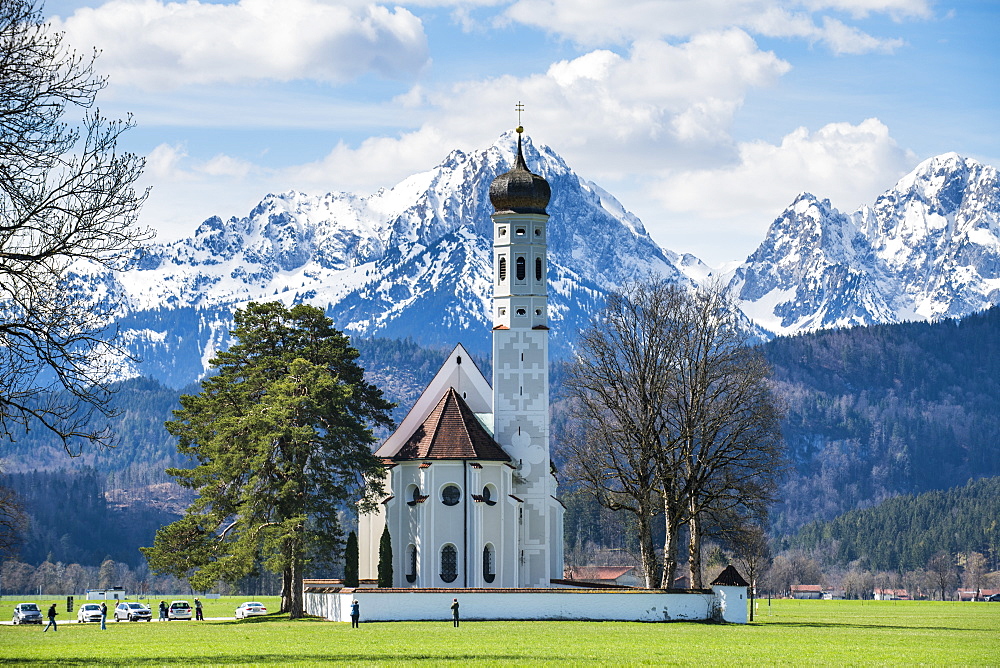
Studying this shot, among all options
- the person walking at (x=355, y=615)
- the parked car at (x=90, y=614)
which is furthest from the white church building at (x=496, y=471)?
the parked car at (x=90, y=614)

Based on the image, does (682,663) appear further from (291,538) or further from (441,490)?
(441,490)

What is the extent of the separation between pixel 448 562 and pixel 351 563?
7.84m

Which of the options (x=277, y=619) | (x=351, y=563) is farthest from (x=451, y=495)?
(x=277, y=619)

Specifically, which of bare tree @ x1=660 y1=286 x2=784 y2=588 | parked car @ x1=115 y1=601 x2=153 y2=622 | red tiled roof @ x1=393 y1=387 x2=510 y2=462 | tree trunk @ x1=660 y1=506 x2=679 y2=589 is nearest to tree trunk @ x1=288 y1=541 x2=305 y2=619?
red tiled roof @ x1=393 y1=387 x2=510 y2=462

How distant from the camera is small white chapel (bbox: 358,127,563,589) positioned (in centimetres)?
7612

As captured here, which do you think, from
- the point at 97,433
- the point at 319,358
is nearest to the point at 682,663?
the point at 97,433

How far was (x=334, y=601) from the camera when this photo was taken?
214 ft

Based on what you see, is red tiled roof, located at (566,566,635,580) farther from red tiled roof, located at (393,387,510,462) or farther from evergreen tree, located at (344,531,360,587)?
evergreen tree, located at (344,531,360,587)

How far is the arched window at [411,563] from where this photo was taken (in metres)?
76.5

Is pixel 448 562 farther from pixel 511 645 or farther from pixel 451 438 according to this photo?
pixel 511 645

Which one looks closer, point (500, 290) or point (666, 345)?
point (666, 345)

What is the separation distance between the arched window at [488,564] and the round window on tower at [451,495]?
2753 millimetres

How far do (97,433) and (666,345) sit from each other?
39460 mm

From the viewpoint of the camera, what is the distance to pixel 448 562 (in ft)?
250
